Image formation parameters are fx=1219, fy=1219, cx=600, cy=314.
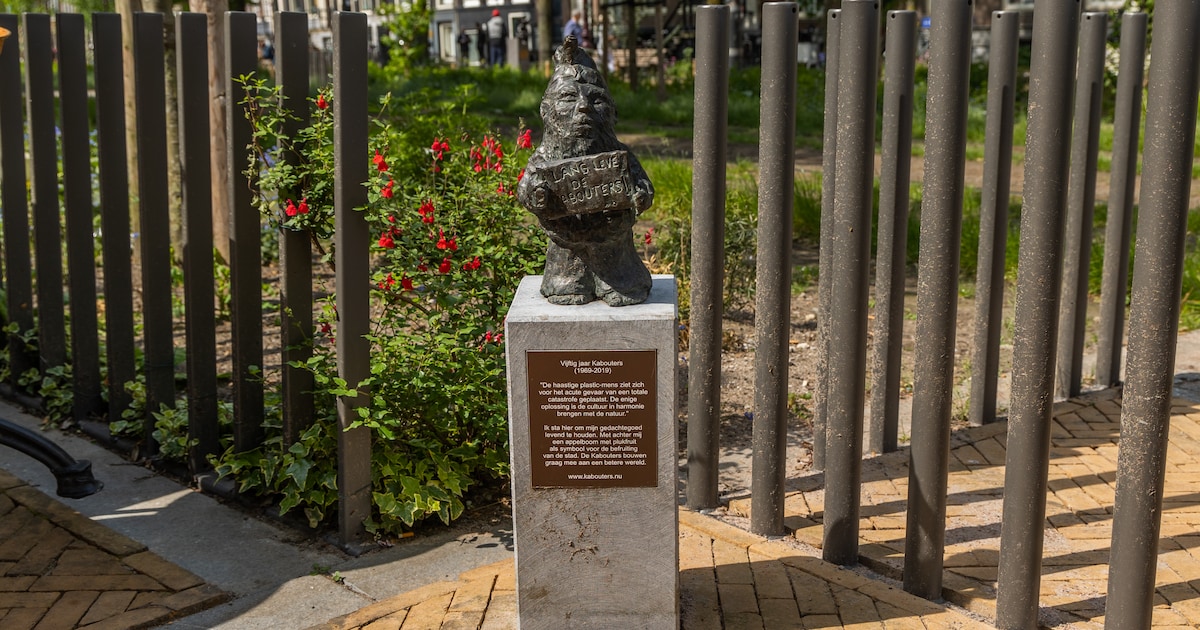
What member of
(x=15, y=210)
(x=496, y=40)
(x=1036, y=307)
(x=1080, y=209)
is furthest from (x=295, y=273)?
(x=496, y=40)

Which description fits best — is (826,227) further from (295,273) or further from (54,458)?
(54,458)

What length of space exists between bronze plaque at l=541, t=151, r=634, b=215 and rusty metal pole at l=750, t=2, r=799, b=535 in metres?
0.89

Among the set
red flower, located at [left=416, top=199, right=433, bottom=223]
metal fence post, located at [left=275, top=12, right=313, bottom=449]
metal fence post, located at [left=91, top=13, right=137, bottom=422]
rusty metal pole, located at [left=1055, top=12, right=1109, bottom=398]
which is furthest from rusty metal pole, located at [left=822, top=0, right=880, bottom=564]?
metal fence post, located at [left=91, top=13, right=137, bottom=422]

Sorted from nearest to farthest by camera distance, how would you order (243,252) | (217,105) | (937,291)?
(937,291)
(243,252)
(217,105)

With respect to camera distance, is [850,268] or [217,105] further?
[217,105]

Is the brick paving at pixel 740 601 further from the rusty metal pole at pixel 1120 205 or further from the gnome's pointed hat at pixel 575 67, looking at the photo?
the rusty metal pole at pixel 1120 205

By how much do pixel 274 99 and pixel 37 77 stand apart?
6.67ft

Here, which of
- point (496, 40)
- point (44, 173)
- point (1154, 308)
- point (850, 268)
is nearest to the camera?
point (1154, 308)

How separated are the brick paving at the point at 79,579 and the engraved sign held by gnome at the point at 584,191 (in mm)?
1721

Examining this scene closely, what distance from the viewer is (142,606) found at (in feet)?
13.5

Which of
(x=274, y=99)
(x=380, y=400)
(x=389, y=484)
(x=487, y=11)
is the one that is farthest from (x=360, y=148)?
(x=487, y=11)

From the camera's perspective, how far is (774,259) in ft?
14.5

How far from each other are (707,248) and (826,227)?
680 millimetres

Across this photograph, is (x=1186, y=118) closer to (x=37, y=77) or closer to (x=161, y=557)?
(x=161, y=557)
